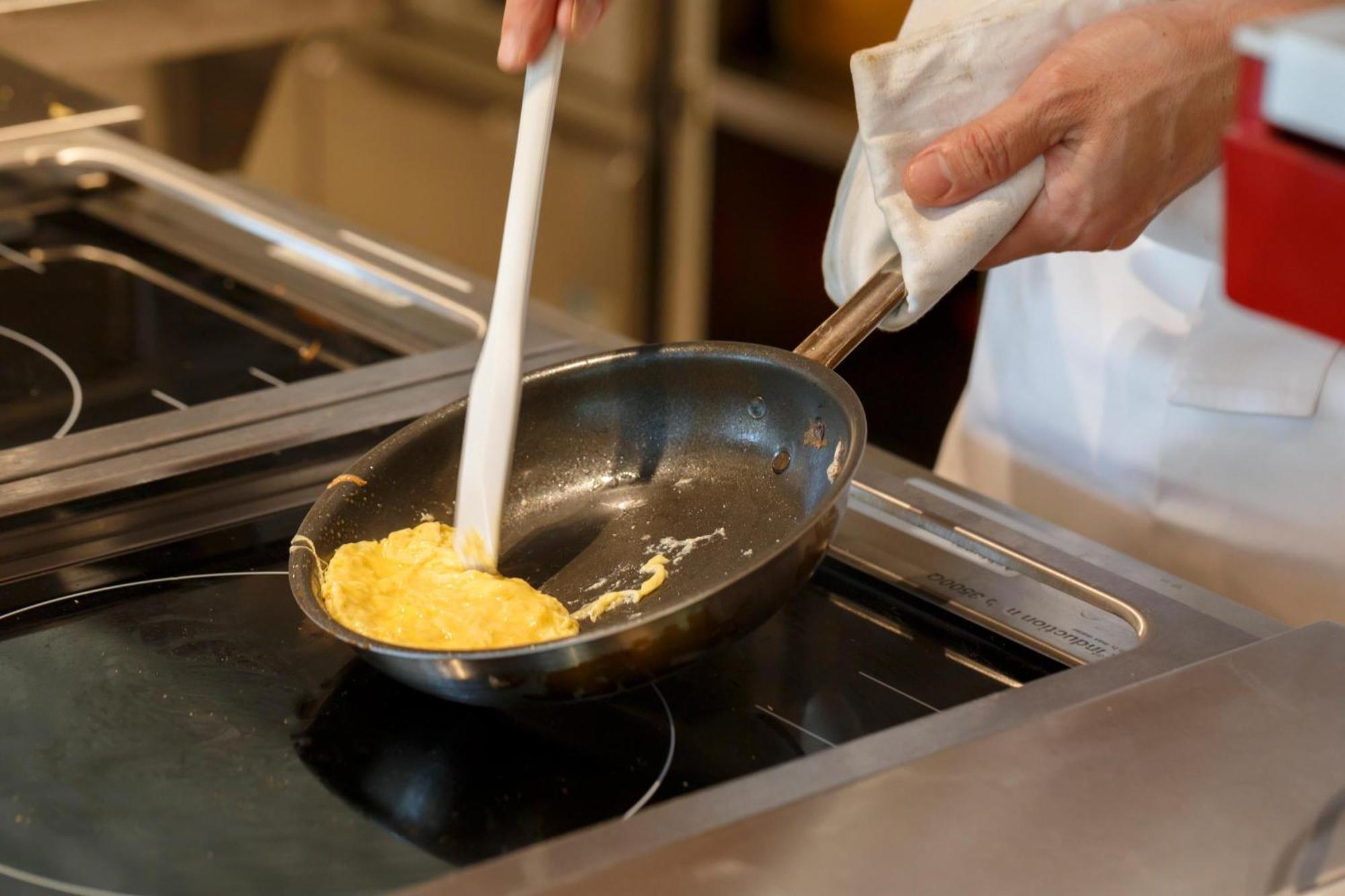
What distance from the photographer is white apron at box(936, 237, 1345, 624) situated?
74 centimetres

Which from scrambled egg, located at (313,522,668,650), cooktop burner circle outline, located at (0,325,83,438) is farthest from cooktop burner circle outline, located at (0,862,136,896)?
cooktop burner circle outline, located at (0,325,83,438)

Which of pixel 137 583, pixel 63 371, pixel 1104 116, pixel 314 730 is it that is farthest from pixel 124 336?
pixel 1104 116

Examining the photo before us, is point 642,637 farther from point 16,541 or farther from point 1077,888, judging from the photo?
point 16,541

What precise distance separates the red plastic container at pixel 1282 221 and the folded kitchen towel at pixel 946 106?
296 mm

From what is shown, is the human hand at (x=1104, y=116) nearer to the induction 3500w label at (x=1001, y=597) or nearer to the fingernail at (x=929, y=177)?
the fingernail at (x=929, y=177)

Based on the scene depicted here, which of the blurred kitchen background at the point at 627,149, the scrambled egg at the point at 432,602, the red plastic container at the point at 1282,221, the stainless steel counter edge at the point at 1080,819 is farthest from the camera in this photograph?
the blurred kitchen background at the point at 627,149

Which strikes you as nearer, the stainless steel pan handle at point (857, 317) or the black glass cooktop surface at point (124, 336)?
the stainless steel pan handle at point (857, 317)

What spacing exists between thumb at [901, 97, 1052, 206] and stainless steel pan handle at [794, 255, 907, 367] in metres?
0.03

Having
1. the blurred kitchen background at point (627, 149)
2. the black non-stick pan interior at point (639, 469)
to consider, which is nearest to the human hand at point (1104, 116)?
the black non-stick pan interior at point (639, 469)

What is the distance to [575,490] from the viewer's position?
24.5 inches

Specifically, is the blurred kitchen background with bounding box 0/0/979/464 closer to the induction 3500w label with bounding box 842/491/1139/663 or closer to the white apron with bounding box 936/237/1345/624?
the white apron with bounding box 936/237/1345/624

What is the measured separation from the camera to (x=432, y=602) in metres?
0.54

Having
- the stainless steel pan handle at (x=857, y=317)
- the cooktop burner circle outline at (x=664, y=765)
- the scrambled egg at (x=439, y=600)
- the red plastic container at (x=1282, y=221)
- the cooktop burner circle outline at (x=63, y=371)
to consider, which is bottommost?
the cooktop burner circle outline at (x=63, y=371)

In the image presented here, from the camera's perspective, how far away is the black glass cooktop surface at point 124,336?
2.39 ft
